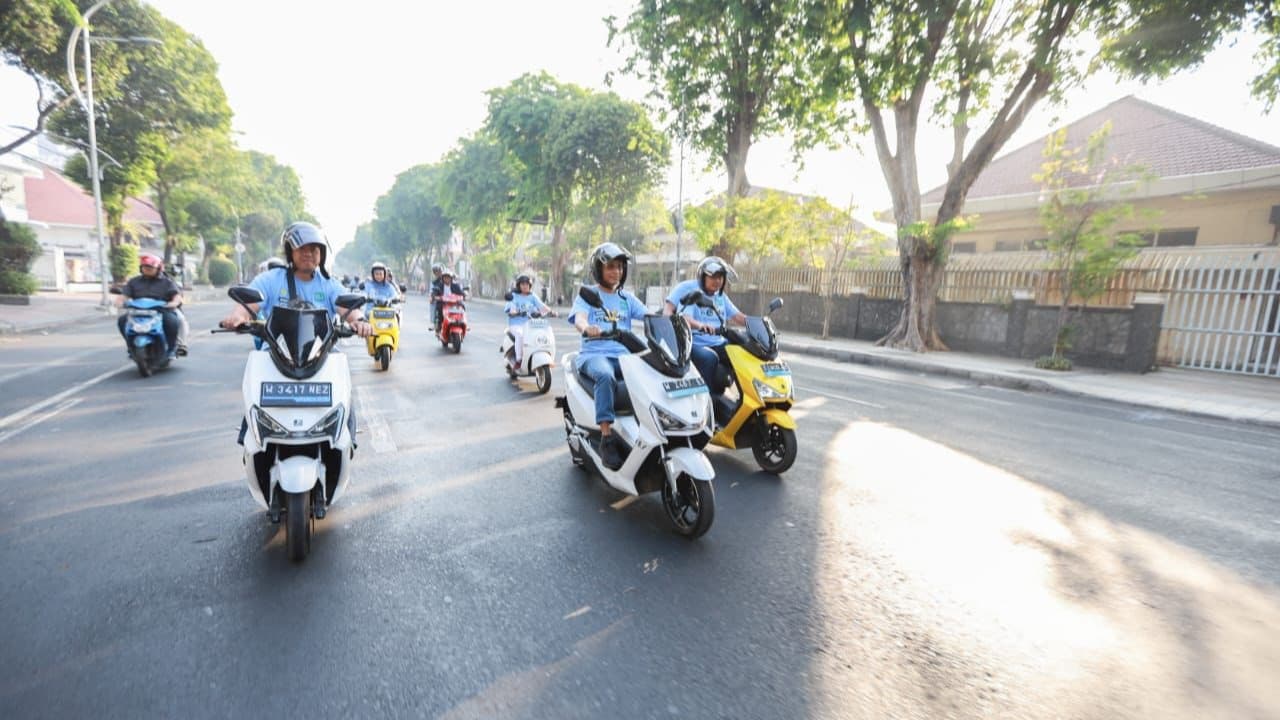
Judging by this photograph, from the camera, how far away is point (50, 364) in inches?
352

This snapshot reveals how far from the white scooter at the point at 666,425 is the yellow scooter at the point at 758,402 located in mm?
1102

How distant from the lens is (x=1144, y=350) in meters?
12.1

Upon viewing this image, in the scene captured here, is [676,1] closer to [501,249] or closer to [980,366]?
[980,366]

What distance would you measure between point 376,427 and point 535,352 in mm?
2930

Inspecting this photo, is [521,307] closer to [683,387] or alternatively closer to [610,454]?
[610,454]

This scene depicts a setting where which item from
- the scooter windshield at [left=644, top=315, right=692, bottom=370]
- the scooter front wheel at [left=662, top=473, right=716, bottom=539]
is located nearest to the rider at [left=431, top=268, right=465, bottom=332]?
the scooter windshield at [left=644, top=315, right=692, bottom=370]

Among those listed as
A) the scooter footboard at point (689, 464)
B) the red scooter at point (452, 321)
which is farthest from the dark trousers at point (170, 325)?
the scooter footboard at point (689, 464)

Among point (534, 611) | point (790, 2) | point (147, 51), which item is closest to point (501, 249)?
point (147, 51)

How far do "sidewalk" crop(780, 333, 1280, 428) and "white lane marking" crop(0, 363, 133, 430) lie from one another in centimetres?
1394

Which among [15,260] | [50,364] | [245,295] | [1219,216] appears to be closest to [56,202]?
[15,260]

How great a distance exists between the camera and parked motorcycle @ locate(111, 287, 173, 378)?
8078 mm

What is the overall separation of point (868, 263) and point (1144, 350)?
25.4 feet

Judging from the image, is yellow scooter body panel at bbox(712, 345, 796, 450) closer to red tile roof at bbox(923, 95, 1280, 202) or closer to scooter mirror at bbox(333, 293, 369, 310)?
scooter mirror at bbox(333, 293, 369, 310)

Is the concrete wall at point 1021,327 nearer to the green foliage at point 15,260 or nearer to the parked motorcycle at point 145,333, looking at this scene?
the parked motorcycle at point 145,333
